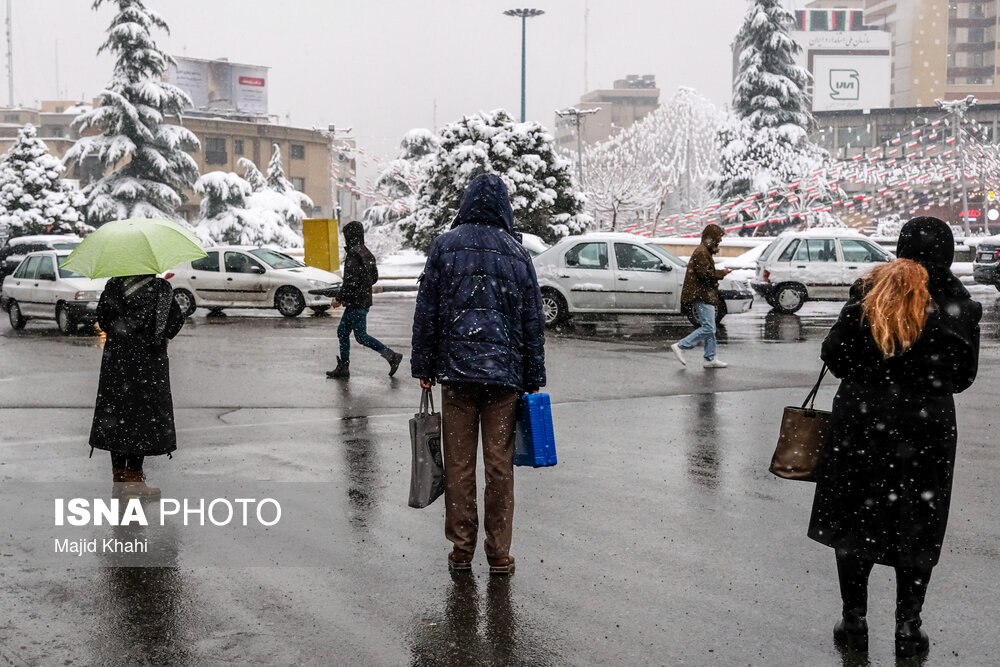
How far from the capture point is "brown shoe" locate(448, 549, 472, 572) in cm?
530

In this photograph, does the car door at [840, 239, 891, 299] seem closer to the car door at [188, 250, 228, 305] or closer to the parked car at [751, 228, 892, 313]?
the parked car at [751, 228, 892, 313]

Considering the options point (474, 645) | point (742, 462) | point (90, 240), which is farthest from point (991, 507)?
point (90, 240)

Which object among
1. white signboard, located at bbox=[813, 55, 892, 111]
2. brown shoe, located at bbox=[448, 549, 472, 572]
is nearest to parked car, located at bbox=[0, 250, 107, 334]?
brown shoe, located at bbox=[448, 549, 472, 572]

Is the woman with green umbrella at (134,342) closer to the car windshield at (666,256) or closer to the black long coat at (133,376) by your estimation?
the black long coat at (133,376)

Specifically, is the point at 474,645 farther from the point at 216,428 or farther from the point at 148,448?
the point at 216,428

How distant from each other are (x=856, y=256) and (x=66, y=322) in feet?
47.1

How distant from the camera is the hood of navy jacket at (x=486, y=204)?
5.17 metres

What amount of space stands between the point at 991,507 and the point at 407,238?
3079 centimetres

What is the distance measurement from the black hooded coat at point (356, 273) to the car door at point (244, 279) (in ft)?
31.9

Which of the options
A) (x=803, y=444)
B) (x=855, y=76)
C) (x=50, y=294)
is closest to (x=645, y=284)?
(x=50, y=294)

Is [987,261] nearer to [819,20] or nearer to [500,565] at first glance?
[500,565]

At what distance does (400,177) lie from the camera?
54781 mm

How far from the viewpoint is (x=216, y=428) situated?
9.34 metres

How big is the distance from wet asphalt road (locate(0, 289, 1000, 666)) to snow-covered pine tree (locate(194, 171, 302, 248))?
3800 centimetres
